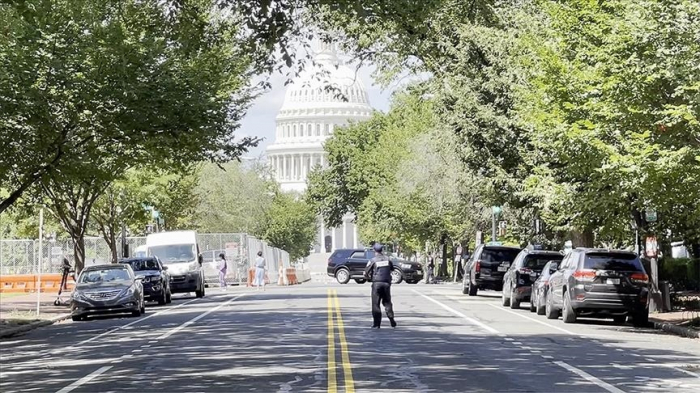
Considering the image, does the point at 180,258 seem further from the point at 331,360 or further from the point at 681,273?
the point at 331,360

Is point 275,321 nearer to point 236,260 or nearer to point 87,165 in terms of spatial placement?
point 87,165

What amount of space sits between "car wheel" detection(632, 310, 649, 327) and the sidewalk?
14.5m

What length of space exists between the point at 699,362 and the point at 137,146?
21.1 metres

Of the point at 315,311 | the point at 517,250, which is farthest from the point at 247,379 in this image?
the point at 517,250

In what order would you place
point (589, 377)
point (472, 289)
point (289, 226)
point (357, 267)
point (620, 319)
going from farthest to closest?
point (289, 226) → point (357, 267) → point (472, 289) → point (620, 319) → point (589, 377)

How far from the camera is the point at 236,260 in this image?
6788 centimetres

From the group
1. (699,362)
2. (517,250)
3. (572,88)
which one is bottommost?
(699,362)

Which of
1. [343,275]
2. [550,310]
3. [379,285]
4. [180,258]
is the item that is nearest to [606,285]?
[550,310]

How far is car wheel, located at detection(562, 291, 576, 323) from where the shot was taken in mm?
29766

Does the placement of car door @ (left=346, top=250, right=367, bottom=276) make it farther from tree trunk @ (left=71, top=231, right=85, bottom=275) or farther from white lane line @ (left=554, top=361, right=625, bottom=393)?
white lane line @ (left=554, top=361, right=625, bottom=393)

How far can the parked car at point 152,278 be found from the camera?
41.8 meters

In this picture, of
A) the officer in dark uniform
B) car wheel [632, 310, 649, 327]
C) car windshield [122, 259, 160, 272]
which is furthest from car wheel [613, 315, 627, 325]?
car windshield [122, 259, 160, 272]

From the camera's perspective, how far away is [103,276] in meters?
35.4

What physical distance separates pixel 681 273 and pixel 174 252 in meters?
19.1
